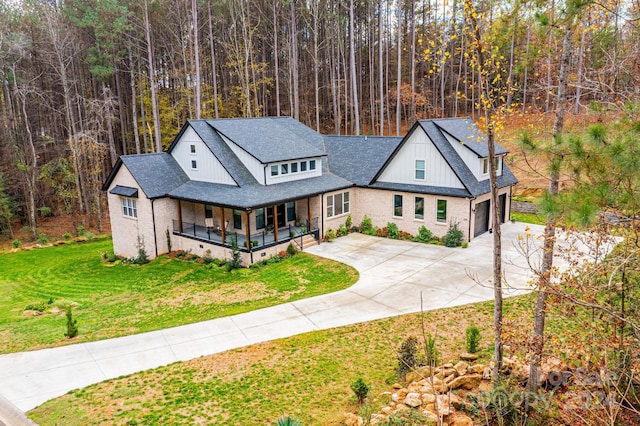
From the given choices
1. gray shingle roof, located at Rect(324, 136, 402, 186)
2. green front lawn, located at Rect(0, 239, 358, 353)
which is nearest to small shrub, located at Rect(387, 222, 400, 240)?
gray shingle roof, located at Rect(324, 136, 402, 186)

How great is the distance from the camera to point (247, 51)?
119 feet

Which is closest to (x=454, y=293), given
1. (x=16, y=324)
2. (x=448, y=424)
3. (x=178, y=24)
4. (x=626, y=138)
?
(x=448, y=424)

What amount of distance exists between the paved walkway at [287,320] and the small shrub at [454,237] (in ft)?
1.46

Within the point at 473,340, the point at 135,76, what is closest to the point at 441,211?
the point at 473,340

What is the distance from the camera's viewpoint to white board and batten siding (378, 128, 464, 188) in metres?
22.3

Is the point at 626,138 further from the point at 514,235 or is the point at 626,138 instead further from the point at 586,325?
the point at 514,235

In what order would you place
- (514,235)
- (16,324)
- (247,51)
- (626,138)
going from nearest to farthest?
(626,138)
(16,324)
(514,235)
(247,51)

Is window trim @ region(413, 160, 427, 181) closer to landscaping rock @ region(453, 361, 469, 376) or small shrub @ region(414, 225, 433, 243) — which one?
small shrub @ region(414, 225, 433, 243)

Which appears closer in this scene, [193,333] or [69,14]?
[193,333]

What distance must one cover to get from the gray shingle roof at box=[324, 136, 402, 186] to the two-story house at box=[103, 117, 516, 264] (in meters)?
0.11

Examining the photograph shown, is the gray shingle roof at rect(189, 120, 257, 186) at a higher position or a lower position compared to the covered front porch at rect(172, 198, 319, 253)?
higher

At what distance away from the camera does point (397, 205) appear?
2406 cm

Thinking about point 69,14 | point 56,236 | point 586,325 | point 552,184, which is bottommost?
point 56,236

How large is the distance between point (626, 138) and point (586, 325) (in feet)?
9.12
